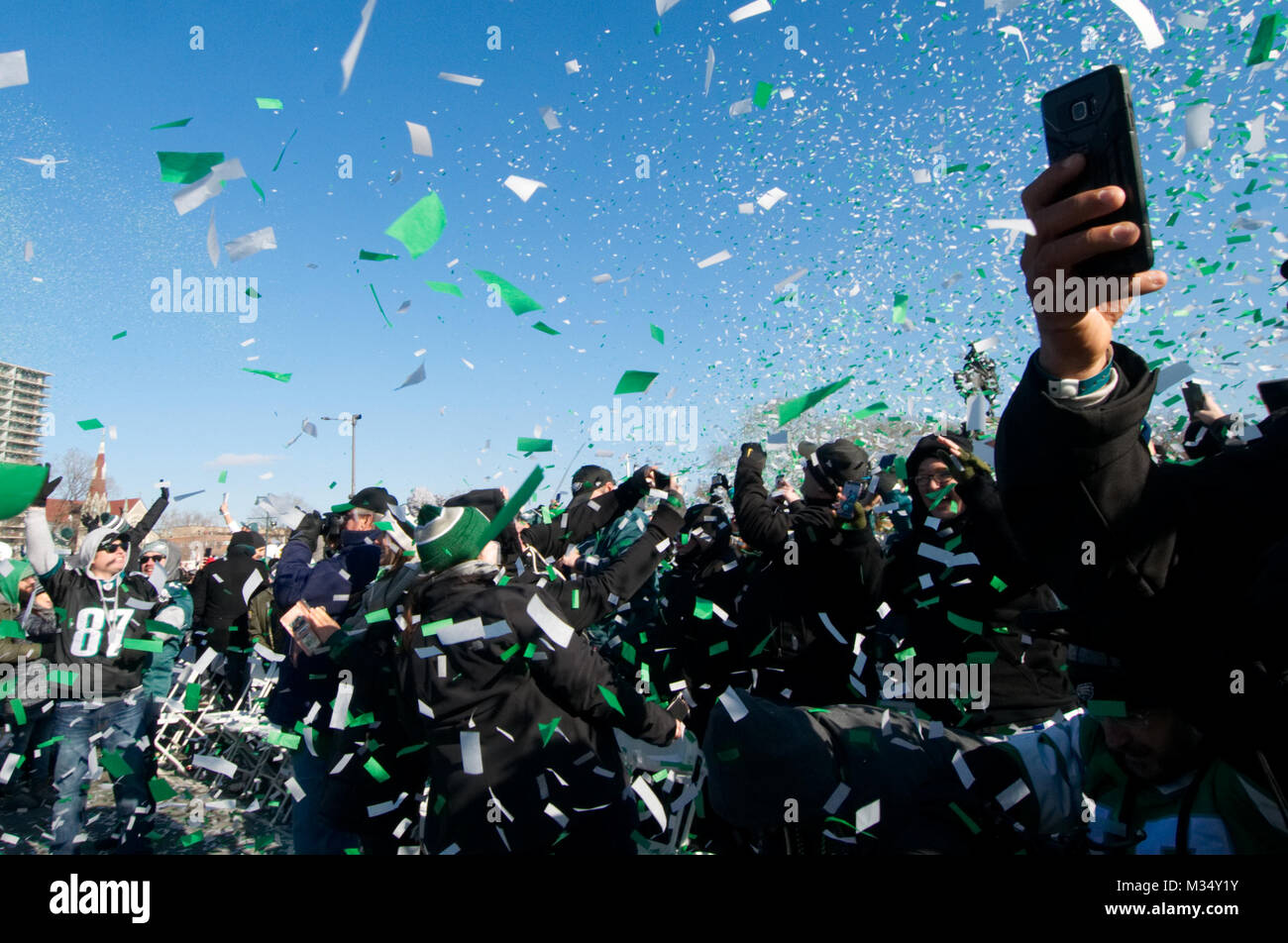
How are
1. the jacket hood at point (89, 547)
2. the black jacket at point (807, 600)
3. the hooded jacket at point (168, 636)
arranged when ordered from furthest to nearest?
the hooded jacket at point (168, 636) < the jacket hood at point (89, 547) < the black jacket at point (807, 600)

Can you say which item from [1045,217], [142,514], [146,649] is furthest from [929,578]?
[142,514]

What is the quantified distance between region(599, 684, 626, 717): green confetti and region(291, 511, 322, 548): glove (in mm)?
3570

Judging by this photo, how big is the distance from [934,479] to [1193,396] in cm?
184

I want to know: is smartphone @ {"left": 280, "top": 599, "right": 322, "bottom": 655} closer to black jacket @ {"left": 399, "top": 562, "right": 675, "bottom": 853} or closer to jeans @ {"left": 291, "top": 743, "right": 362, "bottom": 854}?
jeans @ {"left": 291, "top": 743, "right": 362, "bottom": 854}

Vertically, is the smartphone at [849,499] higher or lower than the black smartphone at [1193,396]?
lower

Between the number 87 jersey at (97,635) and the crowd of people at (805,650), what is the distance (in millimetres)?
21

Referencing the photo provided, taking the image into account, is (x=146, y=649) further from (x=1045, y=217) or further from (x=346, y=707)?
(x=1045, y=217)

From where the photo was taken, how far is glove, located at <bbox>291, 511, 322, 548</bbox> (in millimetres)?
5715

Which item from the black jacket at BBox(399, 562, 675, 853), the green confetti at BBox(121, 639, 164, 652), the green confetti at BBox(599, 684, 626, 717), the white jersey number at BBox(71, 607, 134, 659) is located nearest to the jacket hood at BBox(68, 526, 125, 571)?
the white jersey number at BBox(71, 607, 134, 659)

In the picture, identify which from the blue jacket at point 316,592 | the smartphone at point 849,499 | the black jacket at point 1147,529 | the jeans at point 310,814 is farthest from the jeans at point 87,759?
the black jacket at point 1147,529

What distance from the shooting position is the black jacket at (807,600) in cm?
409

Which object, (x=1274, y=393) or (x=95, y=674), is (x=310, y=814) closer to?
(x=95, y=674)

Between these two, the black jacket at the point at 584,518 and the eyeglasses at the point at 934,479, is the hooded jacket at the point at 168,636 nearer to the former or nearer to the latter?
the black jacket at the point at 584,518
